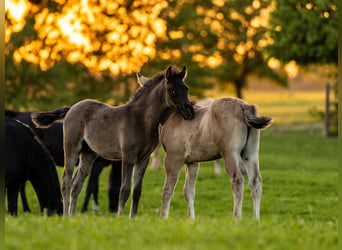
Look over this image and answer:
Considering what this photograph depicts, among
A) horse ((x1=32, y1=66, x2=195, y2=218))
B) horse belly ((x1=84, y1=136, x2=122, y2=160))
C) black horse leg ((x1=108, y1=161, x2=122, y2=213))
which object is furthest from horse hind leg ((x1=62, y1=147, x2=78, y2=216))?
black horse leg ((x1=108, y1=161, x2=122, y2=213))

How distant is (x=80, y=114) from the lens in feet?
38.5

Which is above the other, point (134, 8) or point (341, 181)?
point (134, 8)

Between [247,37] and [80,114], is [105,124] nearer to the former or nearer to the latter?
[80,114]

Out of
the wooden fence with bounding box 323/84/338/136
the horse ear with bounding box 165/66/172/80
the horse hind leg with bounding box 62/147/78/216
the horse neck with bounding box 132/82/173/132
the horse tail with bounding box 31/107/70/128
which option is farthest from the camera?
the wooden fence with bounding box 323/84/338/136

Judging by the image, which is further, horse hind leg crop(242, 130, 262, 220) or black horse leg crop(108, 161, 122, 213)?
black horse leg crop(108, 161, 122, 213)

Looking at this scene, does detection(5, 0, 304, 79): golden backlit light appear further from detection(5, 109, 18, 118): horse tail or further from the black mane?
the black mane

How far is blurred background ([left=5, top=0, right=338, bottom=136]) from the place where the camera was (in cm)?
3372

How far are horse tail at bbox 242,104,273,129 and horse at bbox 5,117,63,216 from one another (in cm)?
323

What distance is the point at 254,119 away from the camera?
33.8ft

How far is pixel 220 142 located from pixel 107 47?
38187 mm

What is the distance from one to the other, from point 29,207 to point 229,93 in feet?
197

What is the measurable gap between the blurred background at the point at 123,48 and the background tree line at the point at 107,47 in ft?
0.20

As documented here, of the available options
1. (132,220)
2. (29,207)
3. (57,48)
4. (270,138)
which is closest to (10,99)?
(57,48)

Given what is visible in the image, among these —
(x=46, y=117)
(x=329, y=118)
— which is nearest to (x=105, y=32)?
(x=329, y=118)
